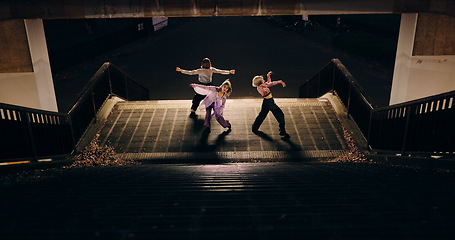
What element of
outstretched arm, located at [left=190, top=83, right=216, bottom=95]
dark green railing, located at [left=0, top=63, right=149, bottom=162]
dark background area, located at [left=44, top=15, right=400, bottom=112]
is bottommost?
dark background area, located at [left=44, top=15, right=400, bottom=112]

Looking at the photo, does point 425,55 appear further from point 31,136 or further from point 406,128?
point 31,136

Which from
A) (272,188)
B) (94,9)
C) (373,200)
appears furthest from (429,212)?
(94,9)

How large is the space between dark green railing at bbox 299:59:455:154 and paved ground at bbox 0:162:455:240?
123 centimetres

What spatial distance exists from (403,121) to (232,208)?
15.2 feet

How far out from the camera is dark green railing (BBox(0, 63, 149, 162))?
5871 millimetres

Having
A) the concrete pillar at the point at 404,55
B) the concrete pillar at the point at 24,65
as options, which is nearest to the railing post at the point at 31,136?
the concrete pillar at the point at 24,65

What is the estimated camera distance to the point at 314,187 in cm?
377

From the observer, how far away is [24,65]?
8.20 m

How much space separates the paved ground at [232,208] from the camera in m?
2.37

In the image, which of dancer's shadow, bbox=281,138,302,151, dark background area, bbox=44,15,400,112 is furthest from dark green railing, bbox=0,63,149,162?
dark background area, bbox=44,15,400,112

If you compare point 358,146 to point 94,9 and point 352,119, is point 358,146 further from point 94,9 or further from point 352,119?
point 94,9

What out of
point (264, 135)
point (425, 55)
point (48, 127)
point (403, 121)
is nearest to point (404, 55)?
point (425, 55)

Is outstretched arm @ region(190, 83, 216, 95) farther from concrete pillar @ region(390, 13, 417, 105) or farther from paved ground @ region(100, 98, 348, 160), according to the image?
concrete pillar @ region(390, 13, 417, 105)

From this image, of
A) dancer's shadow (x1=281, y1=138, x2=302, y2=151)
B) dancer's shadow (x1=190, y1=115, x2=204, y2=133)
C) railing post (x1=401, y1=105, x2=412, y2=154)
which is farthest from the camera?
dancer's shadow (x1=190, y1=115, x2=204, y2=133)
